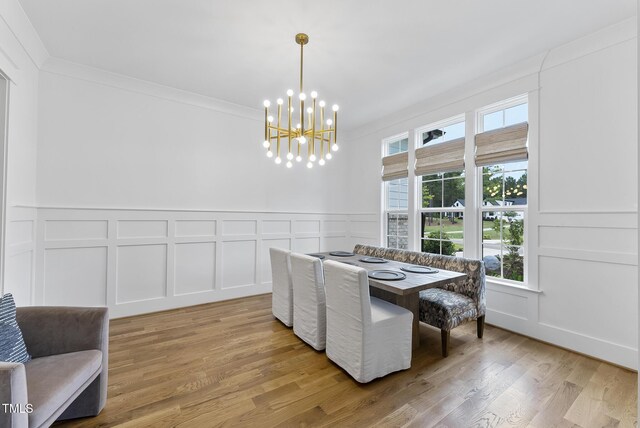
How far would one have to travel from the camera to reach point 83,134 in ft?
10.3

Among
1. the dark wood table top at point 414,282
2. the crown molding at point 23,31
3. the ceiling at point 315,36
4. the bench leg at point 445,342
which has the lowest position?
the bench leg at point 445,342

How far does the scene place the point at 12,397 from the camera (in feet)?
3.51

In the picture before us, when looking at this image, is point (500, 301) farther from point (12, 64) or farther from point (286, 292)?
point (12, 64)

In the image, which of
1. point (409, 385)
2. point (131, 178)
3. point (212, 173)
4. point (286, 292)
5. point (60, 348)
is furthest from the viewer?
point (212, 173)

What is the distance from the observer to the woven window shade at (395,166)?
4.30m

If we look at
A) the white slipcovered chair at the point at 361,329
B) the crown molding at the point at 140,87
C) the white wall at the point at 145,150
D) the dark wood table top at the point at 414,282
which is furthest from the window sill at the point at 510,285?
the crown molding at the point at 140,87

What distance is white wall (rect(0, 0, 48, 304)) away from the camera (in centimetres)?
221

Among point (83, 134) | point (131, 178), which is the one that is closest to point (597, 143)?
point (131, 178)

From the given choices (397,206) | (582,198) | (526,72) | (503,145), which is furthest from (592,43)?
(397,206)

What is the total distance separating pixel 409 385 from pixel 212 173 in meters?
3.46

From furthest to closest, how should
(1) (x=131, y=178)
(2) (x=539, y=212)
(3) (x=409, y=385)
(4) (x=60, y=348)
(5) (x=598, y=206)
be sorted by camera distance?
(1) (x=131, y=178), (2) (x=539, y=212), (5) (x=598, y=206), (3) (x=409, y=385), (4) (x=60, y=348)

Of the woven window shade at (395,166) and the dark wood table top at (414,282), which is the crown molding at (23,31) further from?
the woven window shade at (395,166)

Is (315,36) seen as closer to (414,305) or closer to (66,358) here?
(414,305)

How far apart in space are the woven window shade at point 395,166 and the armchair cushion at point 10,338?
4.26 meters
